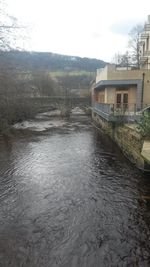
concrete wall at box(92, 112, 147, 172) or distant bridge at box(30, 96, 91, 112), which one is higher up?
distant bridge at box(30, 96, 91, 112)

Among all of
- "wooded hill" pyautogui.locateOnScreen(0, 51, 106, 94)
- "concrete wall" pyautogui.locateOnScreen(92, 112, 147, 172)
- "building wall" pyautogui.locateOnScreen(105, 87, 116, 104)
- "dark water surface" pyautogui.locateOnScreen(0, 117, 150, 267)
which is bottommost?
"dark water surface" pyautogui.locateOnScreen(0, 117, 150, 267)

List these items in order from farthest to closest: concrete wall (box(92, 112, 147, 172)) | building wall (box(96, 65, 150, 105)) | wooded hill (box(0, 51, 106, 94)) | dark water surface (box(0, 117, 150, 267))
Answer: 1. wooded hill (box(0, 51, 106, 94))
2. building wall (box(96, 65, 150, 105))
3. concrete wall (box(92, 112, 147, 172))
4. dark water surface (box(0, 117, 150, 267))

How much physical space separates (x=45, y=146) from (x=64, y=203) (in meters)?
8.18

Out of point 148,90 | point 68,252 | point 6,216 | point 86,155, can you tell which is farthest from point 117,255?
point 148,90

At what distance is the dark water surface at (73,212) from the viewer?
5.49 meters

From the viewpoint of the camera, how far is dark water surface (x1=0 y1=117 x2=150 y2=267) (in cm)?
549

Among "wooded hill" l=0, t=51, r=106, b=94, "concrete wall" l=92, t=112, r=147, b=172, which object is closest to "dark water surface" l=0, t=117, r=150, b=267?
"concrete wall" l=92, t=112, r=147, b=172

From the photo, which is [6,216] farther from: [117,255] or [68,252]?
[117,255]

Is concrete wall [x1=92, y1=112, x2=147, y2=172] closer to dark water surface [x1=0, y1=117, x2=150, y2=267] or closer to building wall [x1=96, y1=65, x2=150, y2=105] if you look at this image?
dark water surface [x1=0, y1=117, x2=150, y2=267]

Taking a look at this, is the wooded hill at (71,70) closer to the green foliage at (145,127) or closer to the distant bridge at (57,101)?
the distant bridge at (57,101)

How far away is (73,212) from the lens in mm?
7277

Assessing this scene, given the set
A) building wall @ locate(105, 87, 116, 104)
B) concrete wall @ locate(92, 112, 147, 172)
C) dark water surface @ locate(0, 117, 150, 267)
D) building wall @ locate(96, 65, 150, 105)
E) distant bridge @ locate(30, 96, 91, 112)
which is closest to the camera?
dark water surface @ locate(0, 117, 150, 267)

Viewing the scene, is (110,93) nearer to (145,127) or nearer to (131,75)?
(131,75)

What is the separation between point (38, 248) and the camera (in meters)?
5.68
